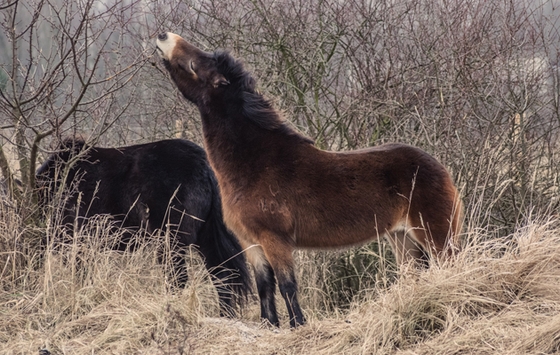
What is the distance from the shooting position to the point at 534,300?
4.29m

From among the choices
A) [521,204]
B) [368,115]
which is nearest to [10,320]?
[368,115]

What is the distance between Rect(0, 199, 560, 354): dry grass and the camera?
13.0 ft

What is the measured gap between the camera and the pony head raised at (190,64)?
505 centimetres

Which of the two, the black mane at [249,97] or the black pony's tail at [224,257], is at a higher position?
the black mane at [249,97]

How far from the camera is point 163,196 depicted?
6348 mm

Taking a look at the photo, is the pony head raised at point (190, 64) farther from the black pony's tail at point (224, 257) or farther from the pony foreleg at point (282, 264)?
the black pony's tail at point (224, 257)

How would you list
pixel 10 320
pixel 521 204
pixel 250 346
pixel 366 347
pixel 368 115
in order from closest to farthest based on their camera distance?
pixel 366 347, pixel 250 346, pixel 10 320, pixel 521 204, pixel 368 115

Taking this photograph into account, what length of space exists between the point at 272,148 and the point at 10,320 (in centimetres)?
209

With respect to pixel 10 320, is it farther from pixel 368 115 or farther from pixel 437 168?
pixel 368 115

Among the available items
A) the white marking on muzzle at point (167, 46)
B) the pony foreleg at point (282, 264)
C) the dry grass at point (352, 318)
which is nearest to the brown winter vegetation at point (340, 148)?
the dry grass at point (352, 318)

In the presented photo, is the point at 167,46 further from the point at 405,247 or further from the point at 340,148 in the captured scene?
the point at 340,148

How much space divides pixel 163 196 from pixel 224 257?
774mm

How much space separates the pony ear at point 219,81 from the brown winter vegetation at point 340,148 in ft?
2.81

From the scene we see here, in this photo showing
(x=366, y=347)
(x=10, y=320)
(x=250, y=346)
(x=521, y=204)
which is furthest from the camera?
(x=521, y=204)
